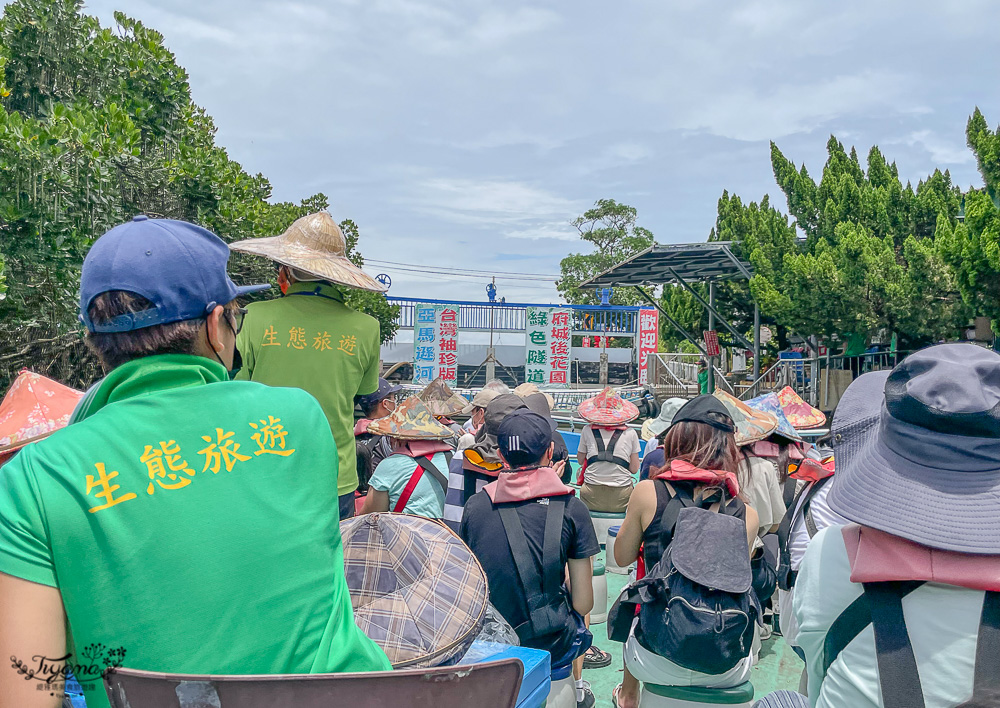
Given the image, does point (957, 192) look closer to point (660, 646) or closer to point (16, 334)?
point (660, 646)

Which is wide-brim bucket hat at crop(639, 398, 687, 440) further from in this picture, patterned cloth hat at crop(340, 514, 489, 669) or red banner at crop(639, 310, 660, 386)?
red banner at crop(639, 310, 660, 386)

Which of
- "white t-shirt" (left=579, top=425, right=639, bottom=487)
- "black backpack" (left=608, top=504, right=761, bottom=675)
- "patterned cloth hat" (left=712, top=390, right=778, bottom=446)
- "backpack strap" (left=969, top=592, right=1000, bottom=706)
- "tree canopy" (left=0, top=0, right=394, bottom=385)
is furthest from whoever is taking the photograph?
"white t-shirt" (left=579, top=425, right=639, bottom=487)

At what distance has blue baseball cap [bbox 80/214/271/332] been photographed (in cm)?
110

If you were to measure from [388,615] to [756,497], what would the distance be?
110 inches

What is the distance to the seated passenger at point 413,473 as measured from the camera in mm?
3658

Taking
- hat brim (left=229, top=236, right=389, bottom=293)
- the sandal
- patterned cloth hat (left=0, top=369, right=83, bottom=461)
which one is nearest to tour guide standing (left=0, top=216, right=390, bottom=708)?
hat brim (left=229, top=236, right=389, bottom=293)

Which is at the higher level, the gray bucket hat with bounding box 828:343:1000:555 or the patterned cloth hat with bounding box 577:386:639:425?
the gray bucket hat with bounding box 828:343:1000:555

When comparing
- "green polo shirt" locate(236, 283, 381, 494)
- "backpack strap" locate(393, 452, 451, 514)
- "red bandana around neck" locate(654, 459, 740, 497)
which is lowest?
"backpack strap" locate(393, 452, 451, 514)

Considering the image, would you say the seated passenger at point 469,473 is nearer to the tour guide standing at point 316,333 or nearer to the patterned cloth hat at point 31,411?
the tour guide standing at point 316,333

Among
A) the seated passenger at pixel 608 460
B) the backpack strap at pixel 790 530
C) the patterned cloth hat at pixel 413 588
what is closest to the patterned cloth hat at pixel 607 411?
the seated passenger at pixel 608 460

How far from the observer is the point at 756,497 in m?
3.76

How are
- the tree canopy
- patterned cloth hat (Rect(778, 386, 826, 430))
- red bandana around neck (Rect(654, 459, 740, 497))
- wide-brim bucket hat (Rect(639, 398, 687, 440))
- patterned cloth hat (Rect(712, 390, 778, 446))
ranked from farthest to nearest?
patterned cloth hat (Rect(778, 386, 826, 430))
wide-brim bucket hat (Rect(639, 398, 687, 440))
the tree canopy
patterned cloth hat (Rect(712, 390, 778, 446))
red bandana around neck (Rect(654, 459, 740, 497))

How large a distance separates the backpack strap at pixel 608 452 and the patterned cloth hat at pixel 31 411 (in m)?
3.98

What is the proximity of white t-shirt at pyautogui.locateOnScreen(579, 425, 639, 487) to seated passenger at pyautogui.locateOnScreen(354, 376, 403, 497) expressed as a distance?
67.8 inches
